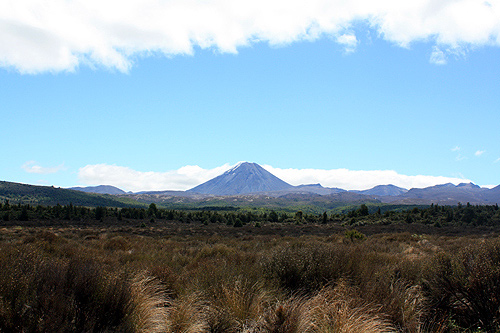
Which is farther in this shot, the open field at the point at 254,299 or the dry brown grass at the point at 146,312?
the dry brown grass at the point at 146,312

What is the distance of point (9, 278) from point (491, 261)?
25.0 ft

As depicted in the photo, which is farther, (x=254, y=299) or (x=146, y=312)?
(x=254, y=299)

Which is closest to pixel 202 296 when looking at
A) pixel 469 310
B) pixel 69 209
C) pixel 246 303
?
pixel 246 303

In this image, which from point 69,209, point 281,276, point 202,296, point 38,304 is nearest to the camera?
point 38,304

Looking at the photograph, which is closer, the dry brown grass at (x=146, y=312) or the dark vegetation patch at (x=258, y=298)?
the dark vegetation patch at (x=258, y=298)

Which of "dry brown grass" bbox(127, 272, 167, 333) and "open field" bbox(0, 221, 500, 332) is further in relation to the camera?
A: "dry brown grass" bbox(127, 272, 167, 333)

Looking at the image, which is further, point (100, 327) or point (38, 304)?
point (100, 327)

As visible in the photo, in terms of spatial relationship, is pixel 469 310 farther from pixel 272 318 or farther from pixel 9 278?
pixel 9 278

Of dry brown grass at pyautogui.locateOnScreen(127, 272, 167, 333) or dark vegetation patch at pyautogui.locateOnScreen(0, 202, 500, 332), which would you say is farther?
dry brown grass at pyautogui.locateOnScreen(127, 272, 167, 333)

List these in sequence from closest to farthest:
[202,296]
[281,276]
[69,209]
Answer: [202,296], [281,276], [69,209]

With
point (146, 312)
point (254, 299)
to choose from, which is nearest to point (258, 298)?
point (254, 299)

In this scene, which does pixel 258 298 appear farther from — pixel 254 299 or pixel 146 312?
pixel 146 312

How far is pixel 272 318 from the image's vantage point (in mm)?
4812

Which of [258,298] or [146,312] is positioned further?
[258,298]
